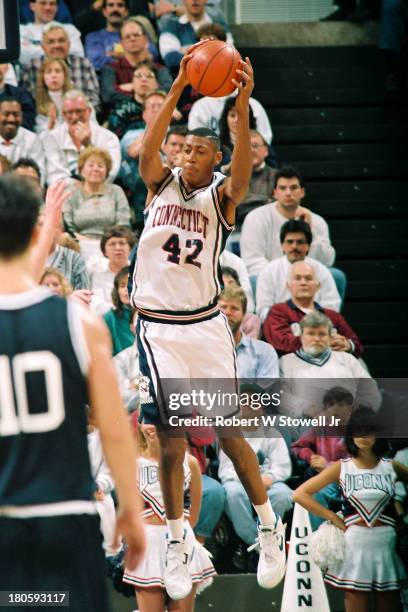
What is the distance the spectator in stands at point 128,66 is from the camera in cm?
1059

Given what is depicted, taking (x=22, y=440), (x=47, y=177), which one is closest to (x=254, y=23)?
(x=47, y=177)

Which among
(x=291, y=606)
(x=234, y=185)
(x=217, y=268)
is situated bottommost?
(x=291, y=606)

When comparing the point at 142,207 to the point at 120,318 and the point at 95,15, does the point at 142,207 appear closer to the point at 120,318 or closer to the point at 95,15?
the point at 120,318

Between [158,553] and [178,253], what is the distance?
178cm

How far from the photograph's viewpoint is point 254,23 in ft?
39.7

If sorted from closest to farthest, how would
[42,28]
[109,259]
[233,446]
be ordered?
[233,446]
[109,259]
[42,28]

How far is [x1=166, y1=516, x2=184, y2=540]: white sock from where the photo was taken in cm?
622

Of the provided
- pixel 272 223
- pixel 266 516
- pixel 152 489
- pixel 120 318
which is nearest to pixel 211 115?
pixel 272 223

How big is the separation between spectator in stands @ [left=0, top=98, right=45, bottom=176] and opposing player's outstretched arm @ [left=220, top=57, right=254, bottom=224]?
3697 millimetres

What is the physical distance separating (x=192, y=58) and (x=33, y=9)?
213 inches

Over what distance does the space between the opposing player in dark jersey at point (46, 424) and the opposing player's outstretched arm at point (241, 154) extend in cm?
238

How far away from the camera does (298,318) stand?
852cm

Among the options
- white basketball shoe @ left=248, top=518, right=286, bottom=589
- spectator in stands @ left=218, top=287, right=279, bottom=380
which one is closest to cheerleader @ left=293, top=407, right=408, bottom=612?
white basketball shoe @ left=248, top=518, right=286, bottom=589

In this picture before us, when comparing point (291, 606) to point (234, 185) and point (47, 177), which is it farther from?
point (47, 177)
